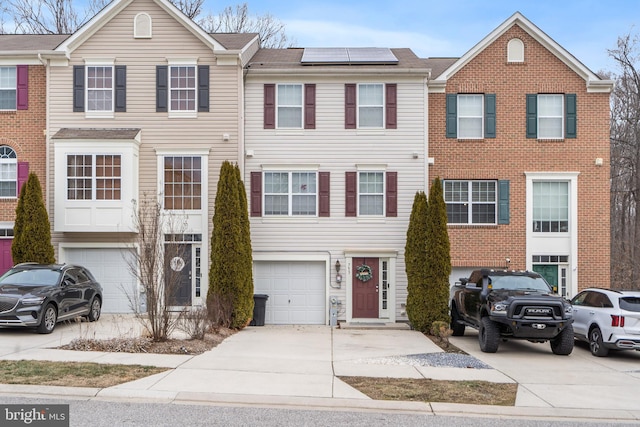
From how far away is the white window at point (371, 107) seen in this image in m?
21.9

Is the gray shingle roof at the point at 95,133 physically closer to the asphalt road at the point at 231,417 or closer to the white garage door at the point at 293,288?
the white garage door at the point at 293,288

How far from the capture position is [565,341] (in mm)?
14375

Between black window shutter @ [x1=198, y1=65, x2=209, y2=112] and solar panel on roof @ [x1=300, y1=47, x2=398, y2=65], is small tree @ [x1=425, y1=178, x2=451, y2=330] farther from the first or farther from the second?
black window shutter @ [x1=198, y1=65, x2=209, y2=112]

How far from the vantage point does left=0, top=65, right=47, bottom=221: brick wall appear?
848 inches

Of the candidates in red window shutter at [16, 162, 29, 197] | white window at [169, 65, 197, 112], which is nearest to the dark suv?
red window shutter at [16, 162, 29, 197]

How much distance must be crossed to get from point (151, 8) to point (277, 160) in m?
6.52

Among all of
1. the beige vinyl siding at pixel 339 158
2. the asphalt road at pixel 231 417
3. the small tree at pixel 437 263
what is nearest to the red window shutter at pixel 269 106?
the beige vinyl siding at pixel 339 158

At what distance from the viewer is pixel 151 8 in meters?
21.5

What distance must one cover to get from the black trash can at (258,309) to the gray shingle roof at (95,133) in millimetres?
6475

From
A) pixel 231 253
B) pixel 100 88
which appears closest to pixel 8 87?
pixel 100 88

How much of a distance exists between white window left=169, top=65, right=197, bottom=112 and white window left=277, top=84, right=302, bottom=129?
2.86 m

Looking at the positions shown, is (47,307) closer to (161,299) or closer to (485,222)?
(161,299)

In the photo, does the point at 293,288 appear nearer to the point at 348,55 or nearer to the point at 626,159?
the point at 348,55

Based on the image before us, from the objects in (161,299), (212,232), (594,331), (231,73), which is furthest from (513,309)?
(231,73)
